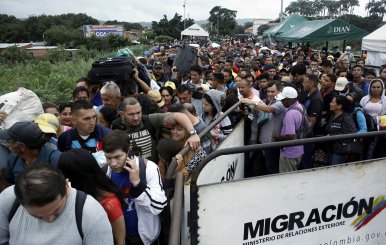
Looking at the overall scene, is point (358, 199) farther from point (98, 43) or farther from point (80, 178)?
point (98, 43)

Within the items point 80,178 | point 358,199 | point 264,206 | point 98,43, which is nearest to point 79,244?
point 80,178

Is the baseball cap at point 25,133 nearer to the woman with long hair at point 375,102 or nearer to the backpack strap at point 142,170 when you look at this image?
the backpack strap at point 142,170

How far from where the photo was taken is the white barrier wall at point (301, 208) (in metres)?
2.32

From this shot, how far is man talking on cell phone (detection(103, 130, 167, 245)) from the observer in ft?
7.31

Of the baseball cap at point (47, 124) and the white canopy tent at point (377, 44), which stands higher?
the white canopy tent at point (377, 44)

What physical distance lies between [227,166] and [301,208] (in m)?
0.96

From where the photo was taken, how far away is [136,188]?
222 cm

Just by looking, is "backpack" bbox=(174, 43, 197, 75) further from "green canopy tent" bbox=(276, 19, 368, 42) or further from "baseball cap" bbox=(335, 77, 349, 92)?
"green canopy tent" bbox=(276, 19, 368, 42)

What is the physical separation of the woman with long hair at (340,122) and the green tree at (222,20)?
89.2 metres

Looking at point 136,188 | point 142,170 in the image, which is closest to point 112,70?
point 142,170

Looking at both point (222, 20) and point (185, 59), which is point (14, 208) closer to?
point (185, 59)

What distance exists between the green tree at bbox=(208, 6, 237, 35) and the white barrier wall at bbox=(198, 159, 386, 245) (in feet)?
299

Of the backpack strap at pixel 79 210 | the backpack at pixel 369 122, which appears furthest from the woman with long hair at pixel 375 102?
the backpack strap at pixel 79 210

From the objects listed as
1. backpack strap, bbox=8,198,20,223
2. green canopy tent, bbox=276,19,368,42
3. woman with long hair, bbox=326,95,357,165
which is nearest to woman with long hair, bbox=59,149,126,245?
backpack strap, bbox=8,198,20,223
